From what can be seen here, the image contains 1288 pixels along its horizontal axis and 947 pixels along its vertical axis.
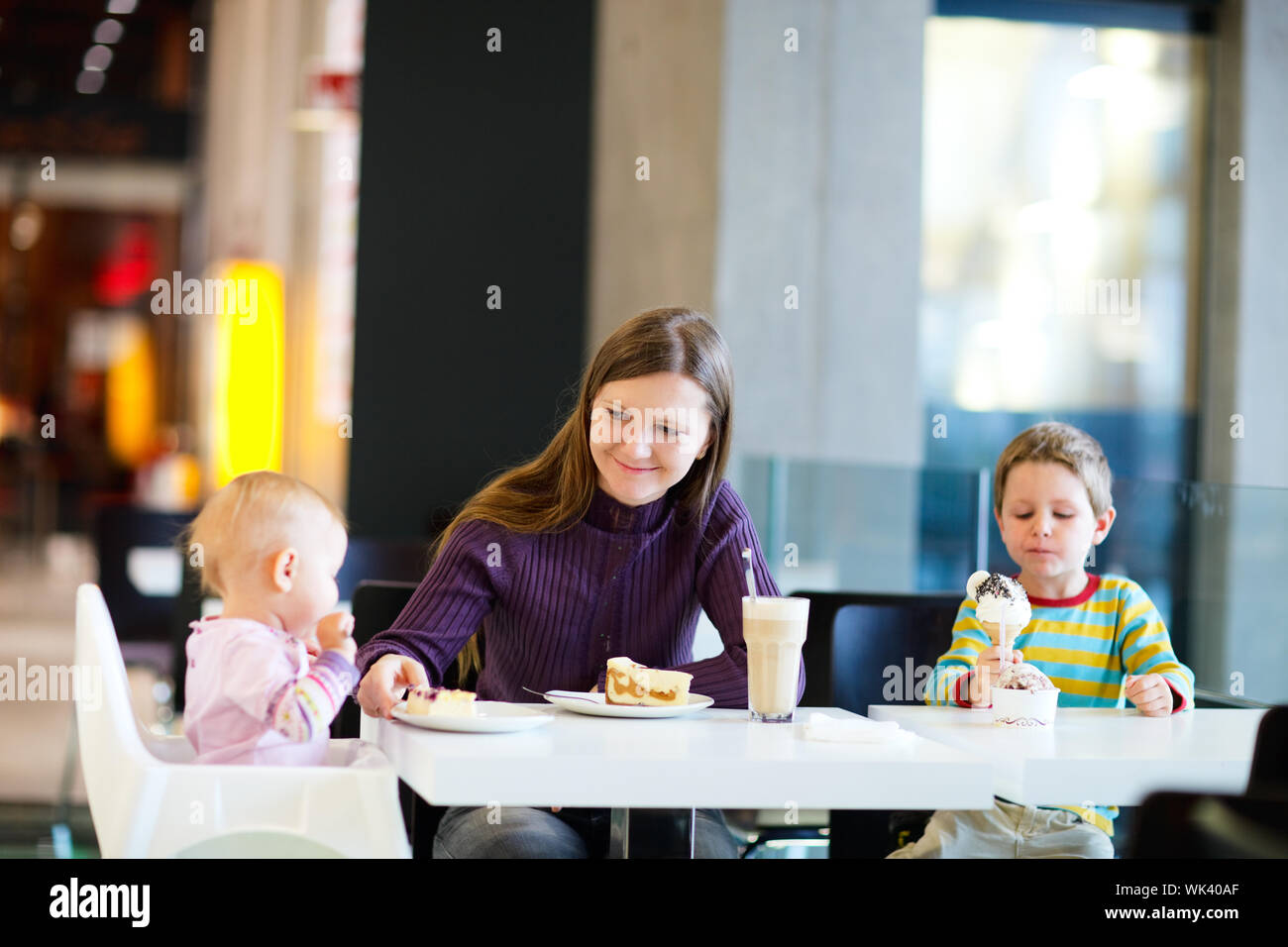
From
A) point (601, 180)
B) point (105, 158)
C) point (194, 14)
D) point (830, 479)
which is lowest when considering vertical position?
point (830, 479)

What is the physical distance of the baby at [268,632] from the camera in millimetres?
1595

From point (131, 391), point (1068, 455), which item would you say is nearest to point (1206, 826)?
point (1068, 455)

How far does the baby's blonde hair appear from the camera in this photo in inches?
66.7

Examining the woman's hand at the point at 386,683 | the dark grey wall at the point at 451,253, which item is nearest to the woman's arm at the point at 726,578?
the woman's hand at the point at 386,683

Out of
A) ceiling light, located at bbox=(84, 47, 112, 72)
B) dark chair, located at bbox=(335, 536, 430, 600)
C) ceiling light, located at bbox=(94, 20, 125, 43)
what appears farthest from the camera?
ceiling light, located at bbox=(84, 47, 112, 72)

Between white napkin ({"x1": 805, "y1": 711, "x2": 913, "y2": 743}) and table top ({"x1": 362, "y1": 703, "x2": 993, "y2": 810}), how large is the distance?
0.02m

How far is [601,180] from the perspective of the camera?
4.73 meters

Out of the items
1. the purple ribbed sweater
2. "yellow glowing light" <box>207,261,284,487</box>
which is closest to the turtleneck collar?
the purple ribbed sweater

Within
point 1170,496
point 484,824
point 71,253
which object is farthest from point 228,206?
point 484,824

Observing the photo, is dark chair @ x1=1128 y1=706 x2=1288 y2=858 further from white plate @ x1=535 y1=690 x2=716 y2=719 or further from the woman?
the woman

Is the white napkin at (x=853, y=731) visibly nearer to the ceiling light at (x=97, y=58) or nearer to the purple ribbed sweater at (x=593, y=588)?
the purple ribbed sweater at (x=593, y=588)

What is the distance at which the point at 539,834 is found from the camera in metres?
1.74

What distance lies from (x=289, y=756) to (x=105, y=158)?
1116 centimetres
